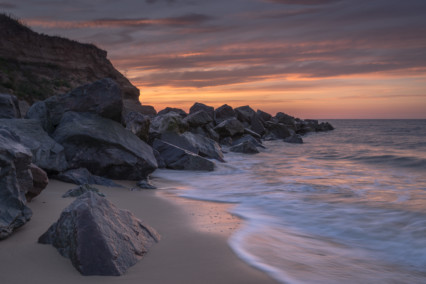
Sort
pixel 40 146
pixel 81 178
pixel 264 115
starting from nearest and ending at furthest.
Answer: pixel 40 146 < pixel 81 178 < pixel 264 115

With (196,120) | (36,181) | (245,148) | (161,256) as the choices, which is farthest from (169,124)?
(161,256)

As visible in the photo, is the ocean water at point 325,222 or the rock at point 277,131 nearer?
the ocean water at point 325,222

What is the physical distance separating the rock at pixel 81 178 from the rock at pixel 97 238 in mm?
2696

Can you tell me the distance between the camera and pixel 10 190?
2.87m

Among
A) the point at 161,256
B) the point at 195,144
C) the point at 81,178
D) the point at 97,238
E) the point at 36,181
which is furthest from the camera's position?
the point at 195,144

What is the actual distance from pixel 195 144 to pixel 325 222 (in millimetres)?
6197

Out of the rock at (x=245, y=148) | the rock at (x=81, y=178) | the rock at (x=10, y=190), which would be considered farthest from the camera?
the rock at (x=245, y=148)

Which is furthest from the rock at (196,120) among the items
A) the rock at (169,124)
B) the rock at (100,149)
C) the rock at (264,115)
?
the rock at (264,115)

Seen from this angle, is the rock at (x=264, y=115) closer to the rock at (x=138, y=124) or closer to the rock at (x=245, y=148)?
the rock at (x=245, y=148)

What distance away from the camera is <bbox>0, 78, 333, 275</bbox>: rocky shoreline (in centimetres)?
241

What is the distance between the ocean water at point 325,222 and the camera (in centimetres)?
273

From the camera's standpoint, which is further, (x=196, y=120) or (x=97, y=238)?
(x=196, y=120)

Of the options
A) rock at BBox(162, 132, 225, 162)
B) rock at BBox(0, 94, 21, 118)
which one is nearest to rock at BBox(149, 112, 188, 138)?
rock at BBox(162, 132, 225, 162)

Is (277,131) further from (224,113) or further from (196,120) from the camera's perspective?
(196,120)
